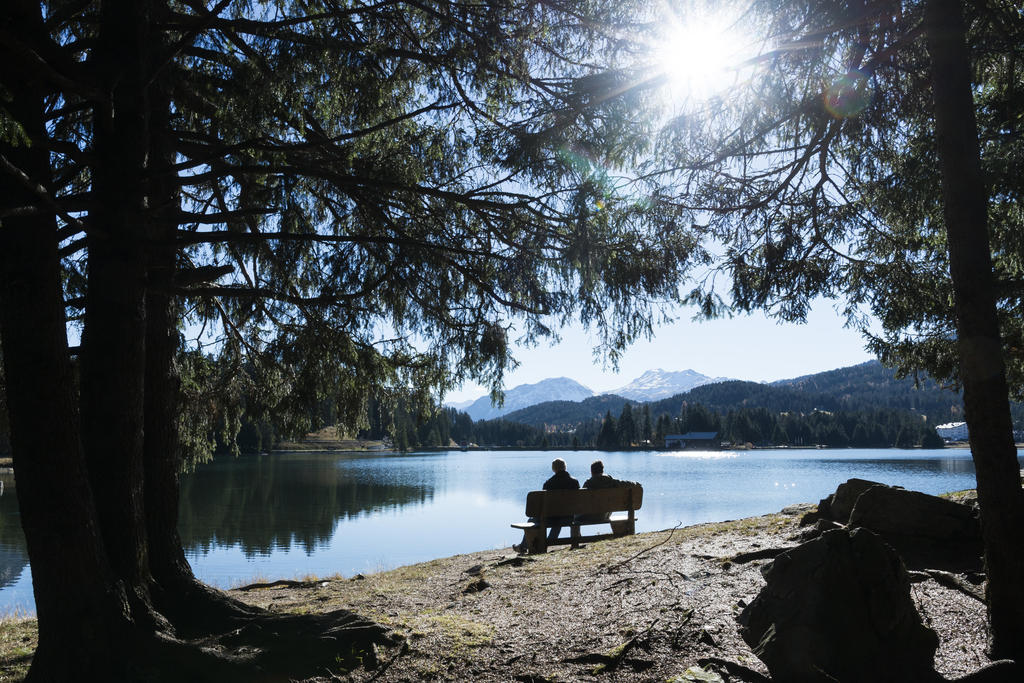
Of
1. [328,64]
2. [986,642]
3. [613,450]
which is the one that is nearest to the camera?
[986,642]

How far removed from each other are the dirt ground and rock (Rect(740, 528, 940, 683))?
131mm

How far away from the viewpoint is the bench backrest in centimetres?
716

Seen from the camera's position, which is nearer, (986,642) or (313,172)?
(986,642)

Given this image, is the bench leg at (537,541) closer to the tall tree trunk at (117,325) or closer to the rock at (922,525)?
the rock at (922,525)

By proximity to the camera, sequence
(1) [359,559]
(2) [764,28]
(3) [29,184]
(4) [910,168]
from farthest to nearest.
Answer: (1) [359,559] < (4) [910,168] < (2) [764,28] < (3) [29,184]

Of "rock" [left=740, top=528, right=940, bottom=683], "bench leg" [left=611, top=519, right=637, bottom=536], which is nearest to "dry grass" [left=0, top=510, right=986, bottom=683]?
"rock" [left=740, top=528, right=940, bottom=683]

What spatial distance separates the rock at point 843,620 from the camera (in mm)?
2795

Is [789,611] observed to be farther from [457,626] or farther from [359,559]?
[359,559]

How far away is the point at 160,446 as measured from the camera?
15.0 ft

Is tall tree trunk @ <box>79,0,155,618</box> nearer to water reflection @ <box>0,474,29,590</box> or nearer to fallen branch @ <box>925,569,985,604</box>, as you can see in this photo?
water reflection @ <box>0,474,29,590</box>

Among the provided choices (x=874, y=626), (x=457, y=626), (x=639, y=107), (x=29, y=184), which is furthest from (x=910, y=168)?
(x=29, y=184)

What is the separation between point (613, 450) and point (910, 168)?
297 feet

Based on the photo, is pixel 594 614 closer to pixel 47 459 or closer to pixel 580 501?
pixel 47 459

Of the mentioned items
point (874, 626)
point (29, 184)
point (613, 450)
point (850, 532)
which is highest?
point (29, 184)
